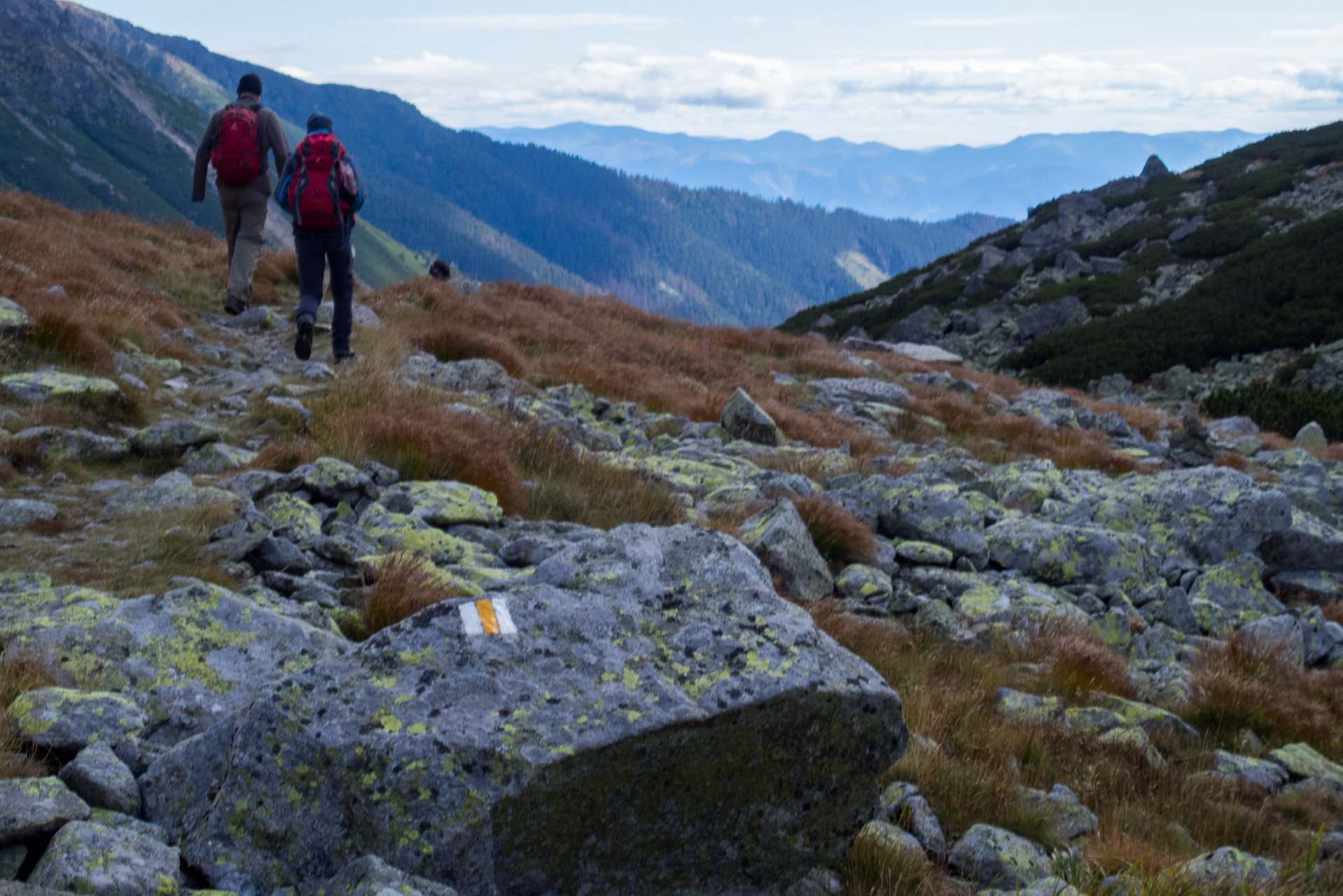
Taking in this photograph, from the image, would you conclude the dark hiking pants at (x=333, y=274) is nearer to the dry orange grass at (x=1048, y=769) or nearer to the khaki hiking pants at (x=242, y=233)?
the khaki hiking pants at (x=242, y=233)

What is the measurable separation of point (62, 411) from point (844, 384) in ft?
47.5

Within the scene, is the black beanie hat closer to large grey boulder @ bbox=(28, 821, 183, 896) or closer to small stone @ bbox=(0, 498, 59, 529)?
small stone @ bbox=(0, 498, 59, 529)

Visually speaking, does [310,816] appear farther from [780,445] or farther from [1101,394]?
[1101,394]

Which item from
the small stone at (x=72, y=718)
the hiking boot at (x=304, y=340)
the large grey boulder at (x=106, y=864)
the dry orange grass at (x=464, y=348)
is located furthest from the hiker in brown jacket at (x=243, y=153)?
the large grey boulder at (x=106, y=864)

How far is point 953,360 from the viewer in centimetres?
3177

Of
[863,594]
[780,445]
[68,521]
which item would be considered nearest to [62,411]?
[68,521]

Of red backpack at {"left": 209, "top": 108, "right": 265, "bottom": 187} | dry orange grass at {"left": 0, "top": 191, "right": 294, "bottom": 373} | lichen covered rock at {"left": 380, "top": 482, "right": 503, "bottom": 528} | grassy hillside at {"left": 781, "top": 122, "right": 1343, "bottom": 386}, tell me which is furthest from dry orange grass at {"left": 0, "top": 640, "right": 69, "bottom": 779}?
grassy hillside at {"left": 781, "top": 122, "right": 1343, "bottom": 386}

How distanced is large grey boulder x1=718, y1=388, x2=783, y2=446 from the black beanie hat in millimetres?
7953

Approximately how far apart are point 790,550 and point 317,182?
304 inches

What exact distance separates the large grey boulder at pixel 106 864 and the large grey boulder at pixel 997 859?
265cm

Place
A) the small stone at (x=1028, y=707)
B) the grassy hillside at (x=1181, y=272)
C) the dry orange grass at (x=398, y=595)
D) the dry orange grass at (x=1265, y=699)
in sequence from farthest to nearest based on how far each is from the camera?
the grassy hillside at (x=1181, y=272)
the dry orange grass at (x=1265, y=699)
the small stone at (x=1028, y=707)
the dry orange grass at (x=398, y=595)

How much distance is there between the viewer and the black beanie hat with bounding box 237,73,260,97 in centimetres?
1173

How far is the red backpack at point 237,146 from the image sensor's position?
12.2m

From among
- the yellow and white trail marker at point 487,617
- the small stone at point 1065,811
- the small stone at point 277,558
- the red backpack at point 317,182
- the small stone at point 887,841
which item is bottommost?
the small stone at point 1065,811
